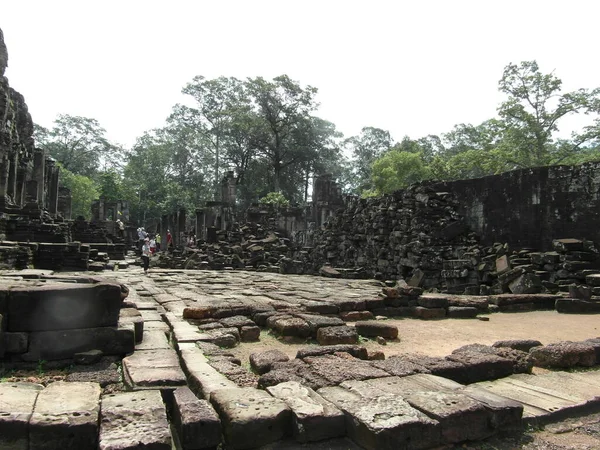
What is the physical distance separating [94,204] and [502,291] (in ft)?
118

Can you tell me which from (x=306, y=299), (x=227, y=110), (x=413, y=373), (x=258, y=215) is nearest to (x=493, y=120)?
(x=258, y=215)

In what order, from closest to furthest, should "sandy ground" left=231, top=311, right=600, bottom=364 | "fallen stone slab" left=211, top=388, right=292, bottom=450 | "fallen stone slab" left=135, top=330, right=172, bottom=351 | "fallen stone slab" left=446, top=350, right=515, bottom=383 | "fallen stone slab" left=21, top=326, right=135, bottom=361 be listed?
"fallen stone slab" left=211, top=388, right=292, bottom=450 → "fallen stone slab" left=446, top=350, right=515, bottom=383 → "fallen stone slab" left=21, top=326, right=135, bottom=361 → "fallen stone slab" left=135, top=330, right=172, bottom=351 → "sandy ground" left=231, top=311, right=600, bottom=364

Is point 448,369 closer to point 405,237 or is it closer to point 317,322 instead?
point 317,322

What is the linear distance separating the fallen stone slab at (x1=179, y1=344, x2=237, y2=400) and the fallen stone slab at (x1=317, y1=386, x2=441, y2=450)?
888mm

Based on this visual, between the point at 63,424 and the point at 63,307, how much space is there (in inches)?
71.5

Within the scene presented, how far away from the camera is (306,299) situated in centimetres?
808

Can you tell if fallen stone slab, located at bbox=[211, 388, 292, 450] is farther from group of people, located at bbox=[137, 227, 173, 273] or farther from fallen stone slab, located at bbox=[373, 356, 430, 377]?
group of people, located at bbox=[137, 227, 173, 273]

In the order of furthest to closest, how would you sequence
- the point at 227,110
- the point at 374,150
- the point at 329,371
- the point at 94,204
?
the point at 374,150 < the point at 227,110 < the point at 94,204 < the point at 329,371

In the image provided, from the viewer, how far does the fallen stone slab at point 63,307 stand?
3.80 meters

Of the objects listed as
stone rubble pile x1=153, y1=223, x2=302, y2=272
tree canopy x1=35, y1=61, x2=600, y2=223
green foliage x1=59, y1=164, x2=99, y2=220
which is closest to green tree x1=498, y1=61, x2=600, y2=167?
Answer: tree canopy x1=35, y1=61, x2=600, y2=223

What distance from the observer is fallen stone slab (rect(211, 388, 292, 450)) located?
245 centimetres

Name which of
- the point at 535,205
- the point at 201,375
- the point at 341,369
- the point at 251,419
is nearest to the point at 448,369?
the point at 341,369

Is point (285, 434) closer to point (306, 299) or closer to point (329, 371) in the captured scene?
point (329, 371)

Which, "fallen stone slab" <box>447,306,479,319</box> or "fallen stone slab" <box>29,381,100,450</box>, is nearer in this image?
"fallen stone slab" <box>29,381,100,450</box>
